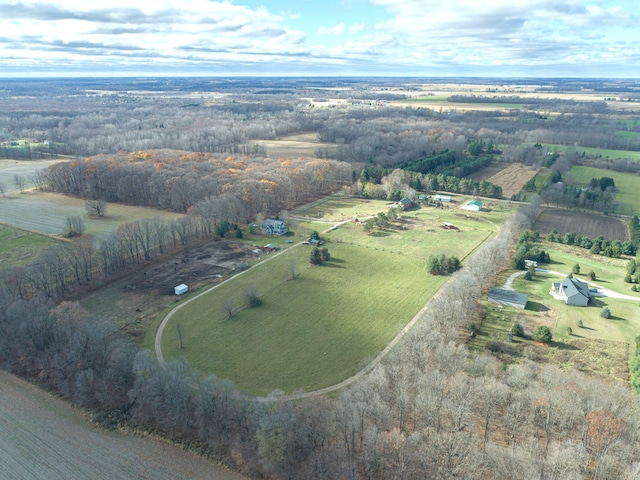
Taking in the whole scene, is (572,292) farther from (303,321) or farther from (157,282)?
(157,282)

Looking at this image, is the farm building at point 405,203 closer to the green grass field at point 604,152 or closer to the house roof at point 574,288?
the house roof at point 574,288

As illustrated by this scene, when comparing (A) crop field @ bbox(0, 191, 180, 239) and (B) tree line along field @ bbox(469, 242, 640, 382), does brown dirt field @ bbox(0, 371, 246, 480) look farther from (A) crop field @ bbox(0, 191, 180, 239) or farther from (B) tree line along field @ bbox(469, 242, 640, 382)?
(A) crop field @ bbox(0, 191, 180, 239)

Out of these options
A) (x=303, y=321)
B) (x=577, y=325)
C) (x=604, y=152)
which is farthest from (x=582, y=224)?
(x=604, y=152)

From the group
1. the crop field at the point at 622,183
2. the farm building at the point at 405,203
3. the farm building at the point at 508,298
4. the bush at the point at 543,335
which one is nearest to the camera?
the bush at the point at 543,335

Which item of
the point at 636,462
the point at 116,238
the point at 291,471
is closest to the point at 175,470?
the point at 291,471

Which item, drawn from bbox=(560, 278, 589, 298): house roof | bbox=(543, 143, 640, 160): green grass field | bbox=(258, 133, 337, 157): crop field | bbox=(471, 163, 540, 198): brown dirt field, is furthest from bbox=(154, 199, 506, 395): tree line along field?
bbox=(543, 143, 640, 160): green grass field

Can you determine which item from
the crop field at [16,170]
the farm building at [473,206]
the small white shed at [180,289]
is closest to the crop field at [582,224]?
the farm building at [473,206]
